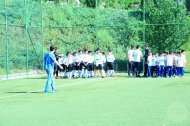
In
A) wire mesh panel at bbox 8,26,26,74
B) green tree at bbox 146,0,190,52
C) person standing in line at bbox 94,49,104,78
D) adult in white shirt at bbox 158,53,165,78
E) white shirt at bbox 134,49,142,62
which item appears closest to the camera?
adult in white shirt at bbox 158,53,165,78

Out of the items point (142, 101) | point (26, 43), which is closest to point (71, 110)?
point (142, 101)

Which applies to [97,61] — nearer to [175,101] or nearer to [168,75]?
[168,75]

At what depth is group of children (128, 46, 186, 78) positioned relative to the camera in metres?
27.7

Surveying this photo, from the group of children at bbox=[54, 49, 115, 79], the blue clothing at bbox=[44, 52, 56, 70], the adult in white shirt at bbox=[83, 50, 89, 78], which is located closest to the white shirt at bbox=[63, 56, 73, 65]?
the group of children at bbox=[54, 49, 115, 79]

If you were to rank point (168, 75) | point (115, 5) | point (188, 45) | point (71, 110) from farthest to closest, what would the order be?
1. point (115, 5)
2. point (188, 45)
3. point (168, 75)
4. point (71, 110)

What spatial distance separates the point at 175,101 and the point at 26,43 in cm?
1862

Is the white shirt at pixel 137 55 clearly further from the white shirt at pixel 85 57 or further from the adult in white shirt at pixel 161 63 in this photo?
the white shirt at pixel 85 57

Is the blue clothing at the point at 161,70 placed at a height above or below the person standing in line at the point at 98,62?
below

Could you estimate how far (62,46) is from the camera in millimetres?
37281

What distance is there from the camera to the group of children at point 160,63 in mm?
27719

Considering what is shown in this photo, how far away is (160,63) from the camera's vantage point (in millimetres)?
27719

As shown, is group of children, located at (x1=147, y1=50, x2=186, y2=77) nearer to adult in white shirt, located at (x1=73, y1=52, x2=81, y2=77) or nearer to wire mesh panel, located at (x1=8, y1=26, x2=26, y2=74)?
adult in white shirt, located at (x1=73, y1=52, x2=81, y2=77)

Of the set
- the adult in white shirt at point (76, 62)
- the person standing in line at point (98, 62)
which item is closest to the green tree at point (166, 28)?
the person standing in line at point (98, 62)

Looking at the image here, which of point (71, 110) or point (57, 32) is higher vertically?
point (57, 32)
